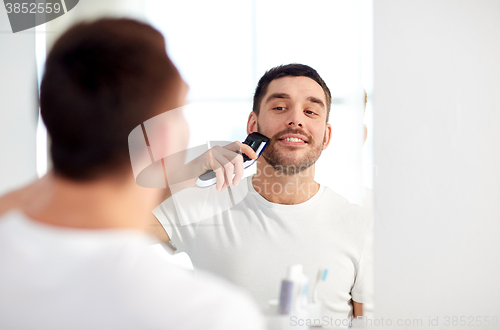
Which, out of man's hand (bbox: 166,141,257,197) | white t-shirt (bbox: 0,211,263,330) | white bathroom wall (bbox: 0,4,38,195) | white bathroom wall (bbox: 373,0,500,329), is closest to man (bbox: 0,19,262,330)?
white t-shirt (bbox: 0,211,263,330)

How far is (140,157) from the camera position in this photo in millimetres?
508

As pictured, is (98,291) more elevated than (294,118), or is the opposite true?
(294,118)

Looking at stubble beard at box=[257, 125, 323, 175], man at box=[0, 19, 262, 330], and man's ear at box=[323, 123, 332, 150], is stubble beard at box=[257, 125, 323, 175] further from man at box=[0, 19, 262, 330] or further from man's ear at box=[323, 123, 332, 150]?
man at box=[0, 19, 262, 330]

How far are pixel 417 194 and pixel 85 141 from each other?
0.74 meters

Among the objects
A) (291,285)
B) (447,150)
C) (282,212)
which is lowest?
(291,285)

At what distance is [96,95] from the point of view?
466 mm

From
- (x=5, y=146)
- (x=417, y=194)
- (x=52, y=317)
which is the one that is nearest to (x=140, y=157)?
(x=52, y=317)

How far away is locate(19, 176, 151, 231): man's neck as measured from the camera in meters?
0.45

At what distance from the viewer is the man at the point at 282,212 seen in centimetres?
77

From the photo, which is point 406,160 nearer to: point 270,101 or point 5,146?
point 270,101

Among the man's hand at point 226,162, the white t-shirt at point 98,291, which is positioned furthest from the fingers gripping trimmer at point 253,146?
the white t-shirt at point 98,291

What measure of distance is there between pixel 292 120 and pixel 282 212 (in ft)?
0.67

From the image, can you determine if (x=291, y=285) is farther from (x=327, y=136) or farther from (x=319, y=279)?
(x=327, y=136)

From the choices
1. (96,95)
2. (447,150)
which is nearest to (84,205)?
(96,95)
